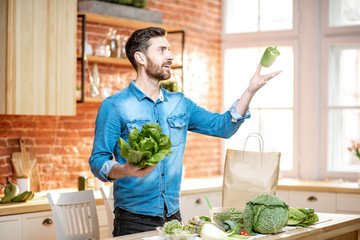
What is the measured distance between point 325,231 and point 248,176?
1.82 ft

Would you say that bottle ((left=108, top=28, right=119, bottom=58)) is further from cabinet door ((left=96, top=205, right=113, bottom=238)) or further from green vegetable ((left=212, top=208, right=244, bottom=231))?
→ green vegetable ((left=212, top=208, right=244, bottom=231))

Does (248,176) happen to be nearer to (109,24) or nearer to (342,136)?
(109,24)

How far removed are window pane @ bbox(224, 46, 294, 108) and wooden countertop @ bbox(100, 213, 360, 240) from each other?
2.98m

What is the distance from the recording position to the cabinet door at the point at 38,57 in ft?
12.8

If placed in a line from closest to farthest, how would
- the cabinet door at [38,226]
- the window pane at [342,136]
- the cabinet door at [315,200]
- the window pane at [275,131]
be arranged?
the cabinet door at [38,226] < the cabinet door at [315,200] < the window pane at [342,136] < the window pane at [275,131]

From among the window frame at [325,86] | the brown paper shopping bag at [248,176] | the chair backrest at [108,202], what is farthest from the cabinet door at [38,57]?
the window frame at [325,86]

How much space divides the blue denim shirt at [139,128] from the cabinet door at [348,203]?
7.69ft

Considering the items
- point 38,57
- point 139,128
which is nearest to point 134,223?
point 139,128

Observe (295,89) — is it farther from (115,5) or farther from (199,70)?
(115,5)

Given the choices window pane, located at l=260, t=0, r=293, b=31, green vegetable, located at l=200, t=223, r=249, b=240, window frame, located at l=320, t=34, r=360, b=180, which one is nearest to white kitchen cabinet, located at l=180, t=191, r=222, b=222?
window frame, located at l=320, t=34, r=360, b=180

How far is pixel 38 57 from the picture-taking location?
405cm

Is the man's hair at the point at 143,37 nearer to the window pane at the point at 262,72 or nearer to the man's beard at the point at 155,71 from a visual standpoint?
the man's beard at the point at 155,71

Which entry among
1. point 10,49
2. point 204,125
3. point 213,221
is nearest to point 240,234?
point 213,221

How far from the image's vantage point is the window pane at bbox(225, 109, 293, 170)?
591cm
